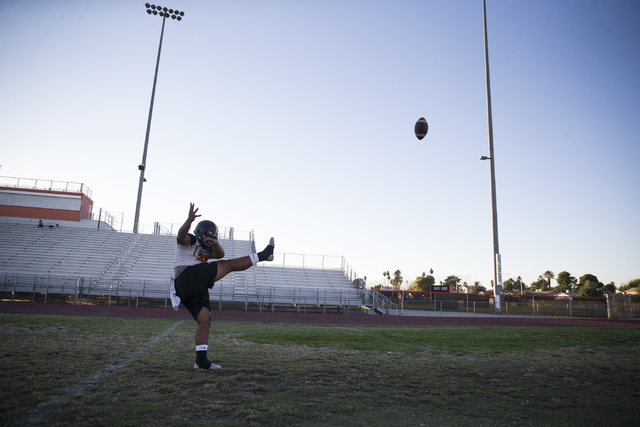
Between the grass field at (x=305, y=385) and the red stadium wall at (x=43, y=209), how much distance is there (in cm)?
2977

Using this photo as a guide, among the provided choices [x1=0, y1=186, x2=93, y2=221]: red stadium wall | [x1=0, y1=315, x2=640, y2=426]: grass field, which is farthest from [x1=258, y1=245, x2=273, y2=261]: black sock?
[x1=0, y1=186, x2=93, y2=221]: red stadium wall

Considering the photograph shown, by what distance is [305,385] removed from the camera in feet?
12.0

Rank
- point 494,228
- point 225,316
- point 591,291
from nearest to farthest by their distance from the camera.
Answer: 1. point 225,316
2. point 494,228
3. point 591,291

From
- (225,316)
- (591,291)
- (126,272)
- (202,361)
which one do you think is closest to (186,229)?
(202,361)

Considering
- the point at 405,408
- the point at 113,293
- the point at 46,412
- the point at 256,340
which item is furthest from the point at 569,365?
the point at 113,293

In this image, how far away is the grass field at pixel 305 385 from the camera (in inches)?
107

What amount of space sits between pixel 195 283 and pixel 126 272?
72.1 feet

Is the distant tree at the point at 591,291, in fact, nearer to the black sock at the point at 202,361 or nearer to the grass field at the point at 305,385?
the grass field at the point at 305,385

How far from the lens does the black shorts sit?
4453mm

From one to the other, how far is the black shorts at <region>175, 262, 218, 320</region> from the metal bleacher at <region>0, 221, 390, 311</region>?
569 inches

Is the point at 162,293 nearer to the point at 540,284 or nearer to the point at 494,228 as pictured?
the point at 494,228

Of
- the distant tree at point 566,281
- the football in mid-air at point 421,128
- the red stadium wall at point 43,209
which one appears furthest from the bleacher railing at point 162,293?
the distant tree at point 566,281

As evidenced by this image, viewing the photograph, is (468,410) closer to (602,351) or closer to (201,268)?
(201,268)

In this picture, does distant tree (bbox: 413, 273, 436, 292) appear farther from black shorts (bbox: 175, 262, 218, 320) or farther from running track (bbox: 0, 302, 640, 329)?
black shorts (bbox: 175, 262, 218, 320)
